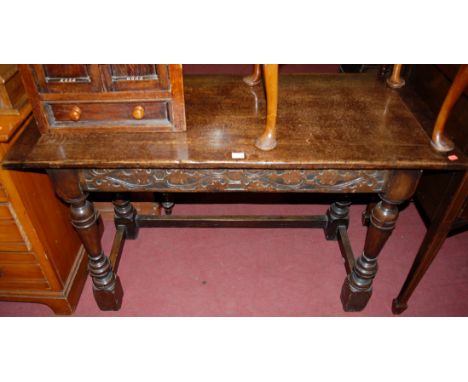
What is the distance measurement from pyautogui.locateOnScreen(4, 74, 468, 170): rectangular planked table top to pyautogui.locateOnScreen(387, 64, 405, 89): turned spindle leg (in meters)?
0.04

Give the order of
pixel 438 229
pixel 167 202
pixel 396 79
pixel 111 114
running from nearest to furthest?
pixel 111 114 → pixel 438 229 → pixel 396 79 → pixel 167 202

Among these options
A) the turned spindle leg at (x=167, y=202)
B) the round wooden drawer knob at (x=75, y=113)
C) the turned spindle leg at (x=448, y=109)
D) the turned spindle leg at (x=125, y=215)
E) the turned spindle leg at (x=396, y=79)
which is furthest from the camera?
the turned spindle leg at (x=167, y=202)

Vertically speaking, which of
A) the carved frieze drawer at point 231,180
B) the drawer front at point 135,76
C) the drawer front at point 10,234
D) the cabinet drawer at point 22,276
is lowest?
the cabinet drawer at point 22,276

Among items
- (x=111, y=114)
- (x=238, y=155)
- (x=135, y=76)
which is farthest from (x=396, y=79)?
(x=111, y=114)

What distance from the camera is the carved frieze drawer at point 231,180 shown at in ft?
4.97

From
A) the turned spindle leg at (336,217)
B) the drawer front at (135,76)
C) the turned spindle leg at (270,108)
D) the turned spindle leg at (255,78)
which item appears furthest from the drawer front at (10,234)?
the turned spindle leg at (336,217)

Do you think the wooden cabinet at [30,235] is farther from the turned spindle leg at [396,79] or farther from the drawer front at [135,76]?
the turned spindle leg at [396,79]

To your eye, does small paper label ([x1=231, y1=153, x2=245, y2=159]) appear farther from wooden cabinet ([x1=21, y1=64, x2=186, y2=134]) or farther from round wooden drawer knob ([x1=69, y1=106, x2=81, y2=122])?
round wooden drawer knob ([x1=69, y1=106, x2=81, y2=122])

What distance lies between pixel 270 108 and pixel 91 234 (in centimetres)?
100

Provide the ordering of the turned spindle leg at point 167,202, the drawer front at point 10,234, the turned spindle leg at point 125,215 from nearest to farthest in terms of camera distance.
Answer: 1. the drawer front at point 10,234
2. the turned spindle leg at point 125,215
3. the turned spindle leg at point 167,202

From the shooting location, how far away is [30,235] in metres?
1.76

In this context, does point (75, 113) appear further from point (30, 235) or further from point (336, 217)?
point (336, 217)

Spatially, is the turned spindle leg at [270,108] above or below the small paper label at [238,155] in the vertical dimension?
above

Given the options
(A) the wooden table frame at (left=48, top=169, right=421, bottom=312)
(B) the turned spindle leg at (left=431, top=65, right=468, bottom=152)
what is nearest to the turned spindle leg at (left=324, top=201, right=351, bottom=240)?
(A) the wooden table frame at (left=48, top=169, right=421, bottom=312)
